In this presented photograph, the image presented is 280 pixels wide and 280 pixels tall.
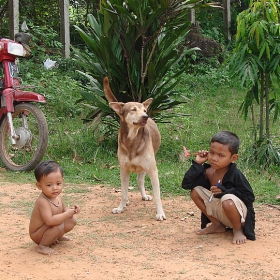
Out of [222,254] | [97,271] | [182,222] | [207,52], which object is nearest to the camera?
[97,271]

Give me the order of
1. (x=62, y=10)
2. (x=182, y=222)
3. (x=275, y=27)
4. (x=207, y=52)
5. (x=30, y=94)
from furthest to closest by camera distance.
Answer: (x=207, y=52) → (x=62, y=10) → (x=30, y=94) → (x=275, y=27) → (x=182, y=222)

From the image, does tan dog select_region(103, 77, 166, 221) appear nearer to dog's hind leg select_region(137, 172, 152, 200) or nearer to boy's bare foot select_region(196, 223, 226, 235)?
dog's hind leg select_region(137, 172, 152, 200)

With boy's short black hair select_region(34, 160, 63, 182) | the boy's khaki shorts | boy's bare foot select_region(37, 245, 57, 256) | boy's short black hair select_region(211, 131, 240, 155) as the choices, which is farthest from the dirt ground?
boy's short black hair select_region(211, 131, 240, 155)

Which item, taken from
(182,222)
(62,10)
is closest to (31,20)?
(62,10)

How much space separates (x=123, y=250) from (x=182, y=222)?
104 cm

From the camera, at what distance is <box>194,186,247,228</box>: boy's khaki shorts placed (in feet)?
14.3

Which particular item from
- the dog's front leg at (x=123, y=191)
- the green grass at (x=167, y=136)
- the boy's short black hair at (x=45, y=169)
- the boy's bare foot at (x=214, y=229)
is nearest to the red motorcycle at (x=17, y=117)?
the green grass at (x=167, y=136)

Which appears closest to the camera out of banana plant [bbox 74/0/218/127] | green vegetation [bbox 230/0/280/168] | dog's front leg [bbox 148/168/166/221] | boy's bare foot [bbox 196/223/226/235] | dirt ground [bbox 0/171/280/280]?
dirt ground [bbox 0/171/280/280]

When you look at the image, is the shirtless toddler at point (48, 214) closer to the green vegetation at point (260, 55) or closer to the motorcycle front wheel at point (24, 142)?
the motorcycle front wheel at point (24, 142)

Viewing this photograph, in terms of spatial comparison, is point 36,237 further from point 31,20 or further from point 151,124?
point 31,20

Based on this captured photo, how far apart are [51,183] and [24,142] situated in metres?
3.44

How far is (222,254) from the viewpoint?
162 inches

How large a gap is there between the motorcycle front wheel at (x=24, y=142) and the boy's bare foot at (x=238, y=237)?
12.0 ft

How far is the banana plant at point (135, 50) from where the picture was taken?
7.42 m
